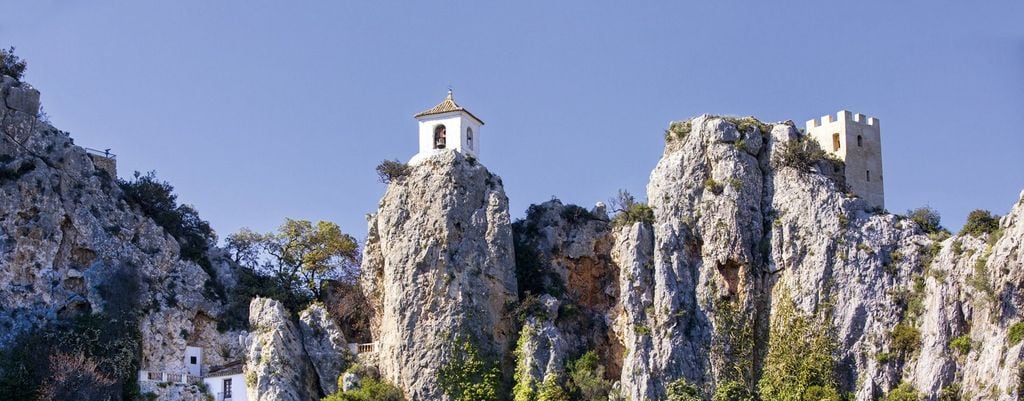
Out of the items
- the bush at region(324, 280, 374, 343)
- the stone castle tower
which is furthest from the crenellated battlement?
the bush at region(324, 280, 374, 343)

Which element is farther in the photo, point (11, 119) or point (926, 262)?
point (11, 119)

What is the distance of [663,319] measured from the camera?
195 ft

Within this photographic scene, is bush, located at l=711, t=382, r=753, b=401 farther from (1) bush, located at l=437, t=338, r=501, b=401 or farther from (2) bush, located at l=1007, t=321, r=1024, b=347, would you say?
(2) bush, located at l=1007, t=321, r=1024, b=347

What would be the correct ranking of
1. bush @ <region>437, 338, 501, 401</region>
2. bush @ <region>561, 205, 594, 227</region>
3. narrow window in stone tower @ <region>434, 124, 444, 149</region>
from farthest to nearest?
1. narrow window in stone tower @ <region>434, 124, 444, 149</region>
2. bush @ <region>561, 205, 594, 227</region>
3. bush @ <region>437, 338, 501, 401</region>

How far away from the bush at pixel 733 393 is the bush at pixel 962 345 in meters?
7.01

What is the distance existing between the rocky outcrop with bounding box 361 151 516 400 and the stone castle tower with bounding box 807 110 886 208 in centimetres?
1284

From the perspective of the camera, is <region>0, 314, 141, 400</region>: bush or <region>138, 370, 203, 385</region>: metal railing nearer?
<region>0, 314, 141, 400</region>: bush

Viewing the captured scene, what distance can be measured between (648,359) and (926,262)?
10234 millimetres

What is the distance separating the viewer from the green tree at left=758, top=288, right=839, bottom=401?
57531 millimetres

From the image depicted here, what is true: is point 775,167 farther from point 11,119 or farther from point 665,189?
point 11,119

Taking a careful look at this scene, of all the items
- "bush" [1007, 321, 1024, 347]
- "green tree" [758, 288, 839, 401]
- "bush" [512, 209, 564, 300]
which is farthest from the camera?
"bush" [512, 209, 564, 300]

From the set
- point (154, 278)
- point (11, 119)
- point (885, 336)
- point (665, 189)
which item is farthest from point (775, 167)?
point (11, 119)

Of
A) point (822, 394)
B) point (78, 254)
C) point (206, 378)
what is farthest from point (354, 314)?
point (822, 394)

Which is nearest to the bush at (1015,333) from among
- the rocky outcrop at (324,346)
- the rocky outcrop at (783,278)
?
the rocky outcrop at (783,278)
